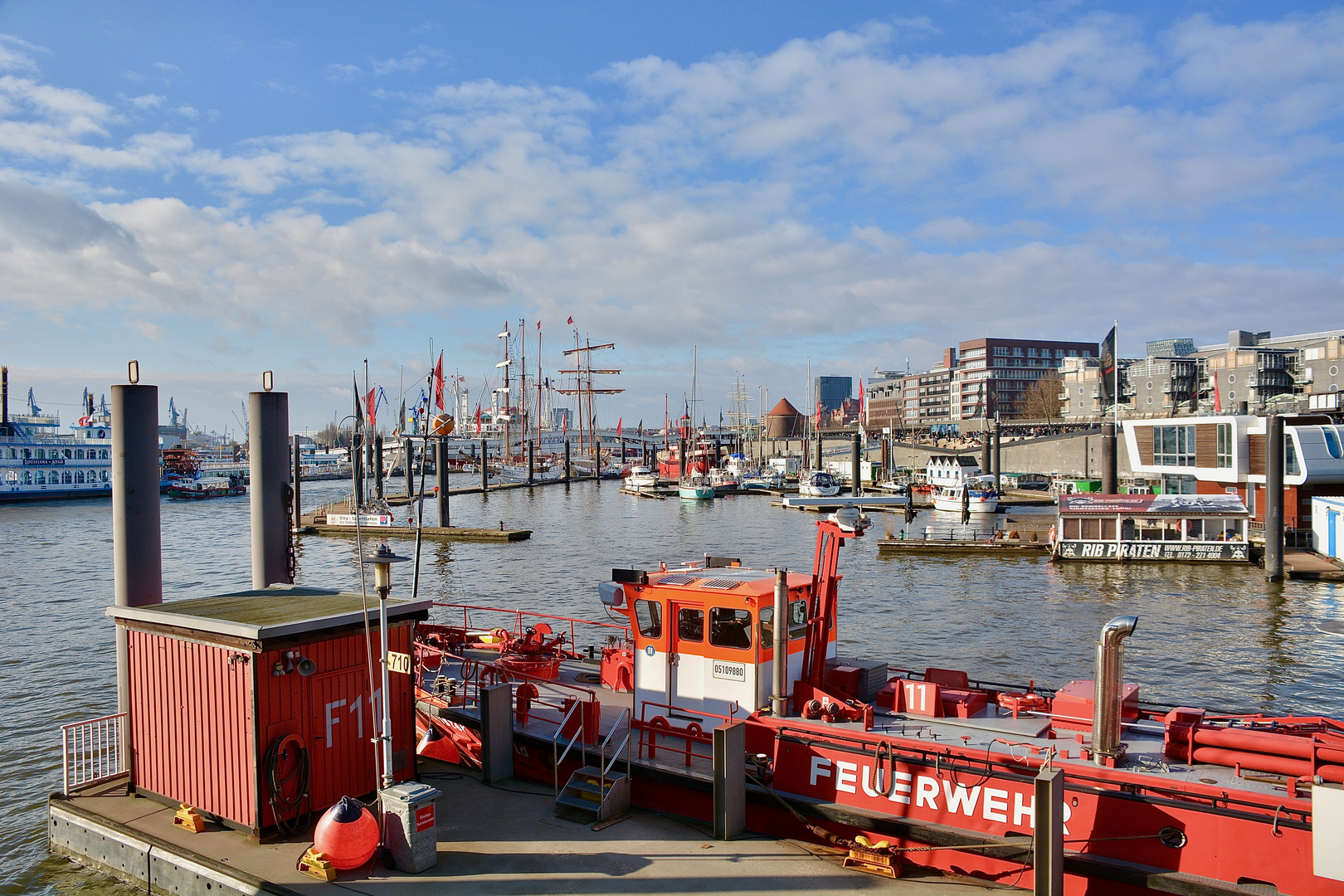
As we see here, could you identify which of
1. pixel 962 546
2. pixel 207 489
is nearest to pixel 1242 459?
pixel 962 546

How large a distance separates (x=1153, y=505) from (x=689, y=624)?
35764 mm

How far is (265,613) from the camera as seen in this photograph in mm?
10531

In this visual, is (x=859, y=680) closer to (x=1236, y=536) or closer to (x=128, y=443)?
(x=128, y=443)

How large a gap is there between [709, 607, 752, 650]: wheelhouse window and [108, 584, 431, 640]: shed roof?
4041 millimetres

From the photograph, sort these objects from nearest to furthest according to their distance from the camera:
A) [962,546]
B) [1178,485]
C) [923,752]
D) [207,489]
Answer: [923,752], [962,546], [1178,485], [207,489]

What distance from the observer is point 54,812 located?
35.4 feet

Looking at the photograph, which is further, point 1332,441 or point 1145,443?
point 1145,443

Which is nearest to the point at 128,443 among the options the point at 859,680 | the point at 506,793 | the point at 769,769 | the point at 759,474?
the point at 506,793

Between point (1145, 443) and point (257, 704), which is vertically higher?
point (1145, 443)

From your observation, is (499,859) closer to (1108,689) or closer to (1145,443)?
(1108,689)

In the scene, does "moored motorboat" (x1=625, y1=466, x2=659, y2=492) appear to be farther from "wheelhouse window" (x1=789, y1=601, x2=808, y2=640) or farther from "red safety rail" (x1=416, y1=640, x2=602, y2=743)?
"wheelhouse window" (x1=789, y1=601, x2=808, y2=640)

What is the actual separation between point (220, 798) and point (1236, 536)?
4214 cm

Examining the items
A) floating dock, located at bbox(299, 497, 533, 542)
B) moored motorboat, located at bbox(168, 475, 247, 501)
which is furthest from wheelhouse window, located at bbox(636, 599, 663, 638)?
moored motorboat, located at bbox(168, 475, 247, 501)

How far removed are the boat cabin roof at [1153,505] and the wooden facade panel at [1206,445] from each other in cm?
483
